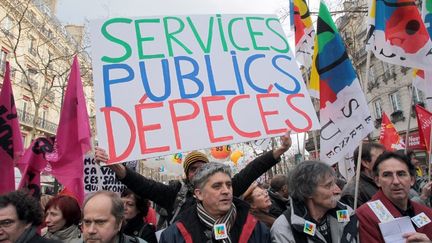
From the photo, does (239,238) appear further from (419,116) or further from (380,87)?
(380,87)

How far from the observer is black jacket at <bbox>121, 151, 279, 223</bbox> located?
10.9 ft

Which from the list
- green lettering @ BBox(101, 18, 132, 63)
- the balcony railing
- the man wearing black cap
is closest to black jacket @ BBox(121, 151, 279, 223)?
the man wearing black cap

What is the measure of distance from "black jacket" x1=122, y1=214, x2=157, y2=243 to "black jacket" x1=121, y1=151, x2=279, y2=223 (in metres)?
0.59

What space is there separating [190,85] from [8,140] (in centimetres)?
213

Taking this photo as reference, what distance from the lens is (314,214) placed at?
2.75m

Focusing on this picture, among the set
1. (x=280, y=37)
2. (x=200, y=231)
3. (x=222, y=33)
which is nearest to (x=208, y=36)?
(x=222, y=33)

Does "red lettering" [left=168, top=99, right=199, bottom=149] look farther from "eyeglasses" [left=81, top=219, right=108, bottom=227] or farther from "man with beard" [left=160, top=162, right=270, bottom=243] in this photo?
"eyeglasses" [left=81, top=219, right=108, bottom=227]

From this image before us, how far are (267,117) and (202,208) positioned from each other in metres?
1.10

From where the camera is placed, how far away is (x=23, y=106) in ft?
104

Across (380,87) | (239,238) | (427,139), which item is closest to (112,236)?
(239,238)

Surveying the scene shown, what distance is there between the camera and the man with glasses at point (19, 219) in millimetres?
2666

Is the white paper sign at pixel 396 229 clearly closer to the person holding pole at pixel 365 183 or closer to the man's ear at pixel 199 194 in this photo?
the person holding pole at pixel 365 183

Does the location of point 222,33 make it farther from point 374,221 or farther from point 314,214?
point 374,221

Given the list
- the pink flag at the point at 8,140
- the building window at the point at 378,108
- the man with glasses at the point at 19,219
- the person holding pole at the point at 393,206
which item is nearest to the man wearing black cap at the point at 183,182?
the man with glasses at the point at 19,219
